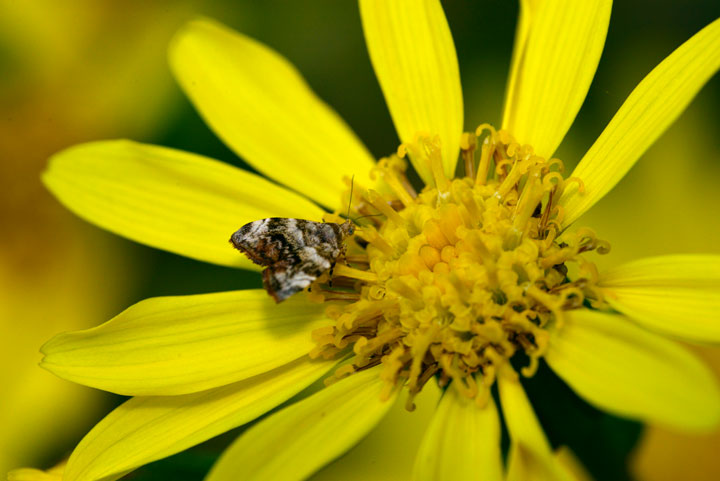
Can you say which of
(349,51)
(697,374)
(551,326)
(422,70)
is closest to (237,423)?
(551,326)

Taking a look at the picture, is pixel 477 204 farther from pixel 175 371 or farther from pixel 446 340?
pixel 175 371

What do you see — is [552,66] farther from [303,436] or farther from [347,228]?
[303,436]

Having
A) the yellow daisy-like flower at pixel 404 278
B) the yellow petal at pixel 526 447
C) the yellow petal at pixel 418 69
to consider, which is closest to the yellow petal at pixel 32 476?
the yellow daisy-like flower at pixel 404 278

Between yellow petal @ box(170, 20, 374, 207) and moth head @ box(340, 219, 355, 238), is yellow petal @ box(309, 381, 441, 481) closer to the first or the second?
moth head @ box(340, 219, 355, 238)

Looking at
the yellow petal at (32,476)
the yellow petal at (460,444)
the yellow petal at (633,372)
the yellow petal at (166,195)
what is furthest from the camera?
the yellow petal at (166,195)

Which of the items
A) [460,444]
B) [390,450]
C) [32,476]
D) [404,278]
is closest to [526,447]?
[460,444]

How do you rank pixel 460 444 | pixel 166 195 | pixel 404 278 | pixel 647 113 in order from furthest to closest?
pixel 166 195 < pixel 404 278 < pixel 647 113 < pixel 460 444

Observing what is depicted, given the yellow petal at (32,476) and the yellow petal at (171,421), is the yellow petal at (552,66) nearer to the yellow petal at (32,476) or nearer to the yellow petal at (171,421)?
the yellow petal at (171,421)
